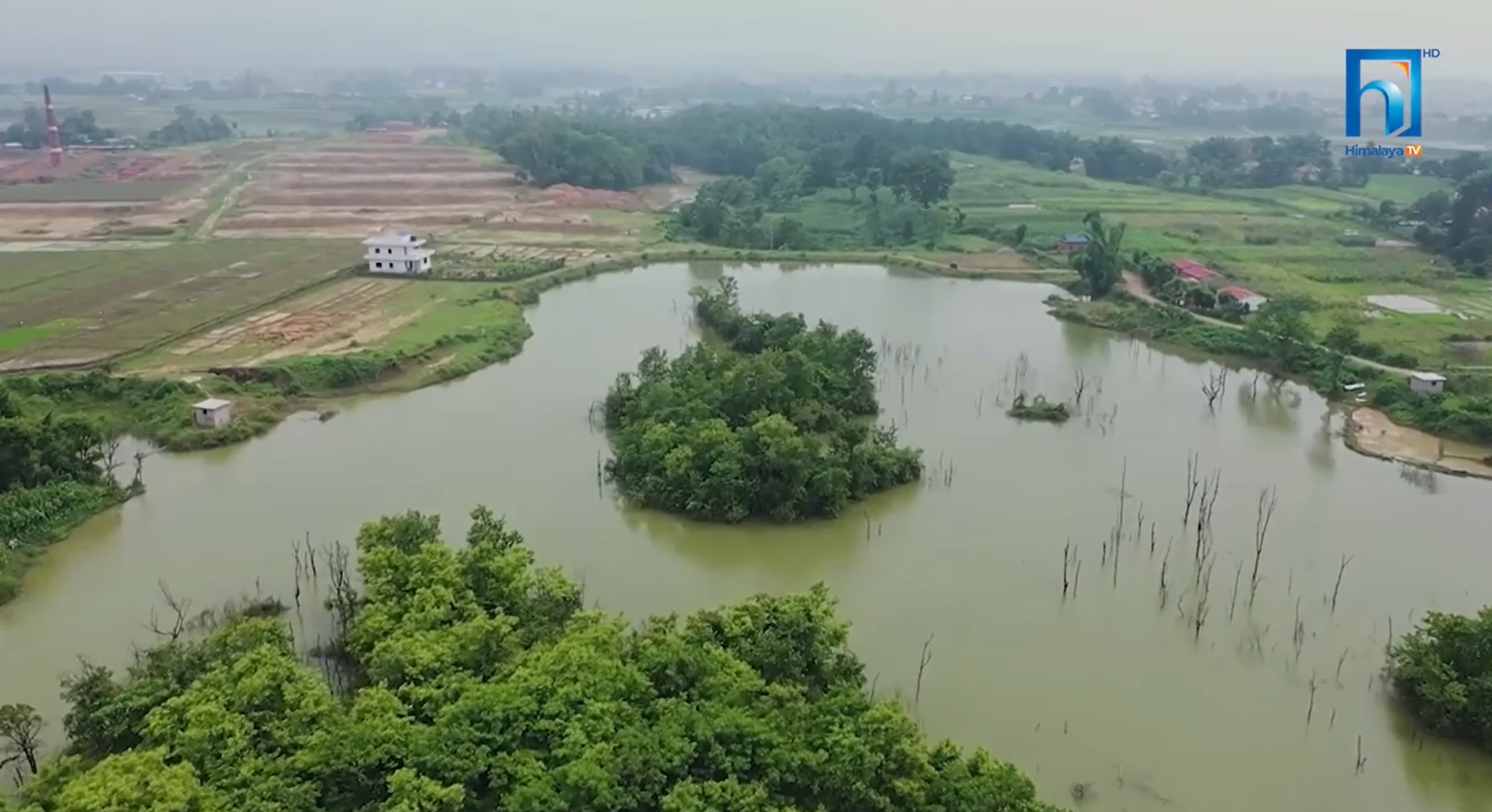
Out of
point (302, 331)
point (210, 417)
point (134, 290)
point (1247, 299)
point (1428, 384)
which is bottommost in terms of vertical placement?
point (1428, 384)

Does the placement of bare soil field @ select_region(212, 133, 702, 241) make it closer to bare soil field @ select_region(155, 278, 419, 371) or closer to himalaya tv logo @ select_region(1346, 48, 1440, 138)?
bare soil field @ select_region(155, 278, 419, 371)

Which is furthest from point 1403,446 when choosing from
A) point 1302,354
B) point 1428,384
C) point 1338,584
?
point 1338,584

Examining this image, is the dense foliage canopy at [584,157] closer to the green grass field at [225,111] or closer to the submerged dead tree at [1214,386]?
the green grass field at [225,111]

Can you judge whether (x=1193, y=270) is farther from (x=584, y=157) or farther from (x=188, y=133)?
(x=188, y=133)

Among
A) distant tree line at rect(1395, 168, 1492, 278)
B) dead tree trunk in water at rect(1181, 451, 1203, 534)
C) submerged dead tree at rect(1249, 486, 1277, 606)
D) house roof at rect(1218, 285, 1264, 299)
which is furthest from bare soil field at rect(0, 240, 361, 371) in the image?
distant tree line at rect(1395, 168, 1492, 278)

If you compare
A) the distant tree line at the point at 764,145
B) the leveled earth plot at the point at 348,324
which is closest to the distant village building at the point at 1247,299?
the leveled earth plot at the point at 348,324

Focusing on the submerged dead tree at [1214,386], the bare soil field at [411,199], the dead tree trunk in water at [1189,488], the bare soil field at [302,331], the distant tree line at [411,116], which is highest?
the distant tree line at [411,116]

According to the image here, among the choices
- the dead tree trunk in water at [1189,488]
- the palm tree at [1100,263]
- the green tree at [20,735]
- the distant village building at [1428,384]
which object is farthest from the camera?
the palm tree at [1100,263]
